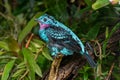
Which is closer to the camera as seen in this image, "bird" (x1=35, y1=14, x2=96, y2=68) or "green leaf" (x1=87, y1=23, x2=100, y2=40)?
"bird" (x1=35, y1=14, x2=96, y2=68)

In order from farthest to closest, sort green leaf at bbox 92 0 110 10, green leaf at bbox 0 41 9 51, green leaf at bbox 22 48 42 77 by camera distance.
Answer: green leaf at bbox 0 41 9 51, green leaf at bbox 22 48 42 77, green leaf at bbox 92 0 110 10

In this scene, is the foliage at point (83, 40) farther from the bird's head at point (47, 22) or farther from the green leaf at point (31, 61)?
the bird's head at point (47, 22)

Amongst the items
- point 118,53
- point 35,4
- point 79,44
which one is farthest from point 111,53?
point 35,4

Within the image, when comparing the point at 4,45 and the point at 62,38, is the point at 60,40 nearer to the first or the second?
the point at 62,38

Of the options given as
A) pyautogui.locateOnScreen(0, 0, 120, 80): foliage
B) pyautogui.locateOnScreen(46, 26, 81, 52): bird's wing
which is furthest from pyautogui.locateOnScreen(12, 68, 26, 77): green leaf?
pyautogui.locateOnScreen(46, 26, 81, 52): bird's wing

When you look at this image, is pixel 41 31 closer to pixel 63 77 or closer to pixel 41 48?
pixel 41 48

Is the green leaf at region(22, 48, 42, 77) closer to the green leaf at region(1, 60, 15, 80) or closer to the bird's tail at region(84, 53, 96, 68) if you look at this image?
the green leaf at region(1, 60, 15, 80)

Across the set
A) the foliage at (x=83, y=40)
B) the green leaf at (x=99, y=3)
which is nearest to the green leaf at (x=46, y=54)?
the foliage at (x=83, y=40)
